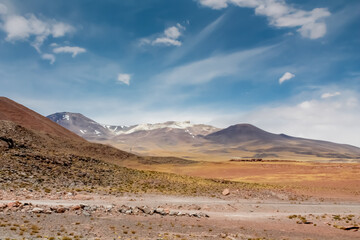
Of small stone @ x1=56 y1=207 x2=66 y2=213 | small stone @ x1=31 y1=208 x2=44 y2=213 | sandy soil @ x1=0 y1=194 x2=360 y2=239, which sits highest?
small stone @ x1=31 y1=208 x2=44 y2=213

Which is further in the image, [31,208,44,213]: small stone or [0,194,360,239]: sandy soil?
[31,208,44,213]: small stone

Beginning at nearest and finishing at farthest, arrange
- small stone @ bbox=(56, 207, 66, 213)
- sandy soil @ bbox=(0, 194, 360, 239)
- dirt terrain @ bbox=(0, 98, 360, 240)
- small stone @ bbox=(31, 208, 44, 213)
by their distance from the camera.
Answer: sandy soil @ bbox=(0, 194, 360, 239)
dirt terrain @ bbox=(0, 98, 360, 240)
small stone @ bbox=(31, 208, 44, 213)
small stone @ bbox=(56, 207, 66, 213)

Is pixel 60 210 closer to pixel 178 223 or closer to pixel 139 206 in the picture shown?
pixel 139 206

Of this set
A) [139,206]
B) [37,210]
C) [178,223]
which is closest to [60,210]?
[37,210]

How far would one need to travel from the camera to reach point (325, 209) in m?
39.2

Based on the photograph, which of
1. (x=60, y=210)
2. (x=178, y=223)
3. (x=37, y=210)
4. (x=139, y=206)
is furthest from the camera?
(x=139, y=206)

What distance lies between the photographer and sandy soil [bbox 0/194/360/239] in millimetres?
21531

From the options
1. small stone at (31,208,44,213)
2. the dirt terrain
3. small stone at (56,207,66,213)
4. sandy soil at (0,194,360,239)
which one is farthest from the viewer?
small stone at (56,207,66,213)

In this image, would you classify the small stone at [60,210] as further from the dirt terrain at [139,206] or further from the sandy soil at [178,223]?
the sandy soil at [178,223]

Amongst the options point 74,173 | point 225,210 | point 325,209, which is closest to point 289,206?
point 325,209

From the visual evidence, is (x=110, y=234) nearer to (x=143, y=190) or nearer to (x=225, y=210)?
(x=225, y=210)

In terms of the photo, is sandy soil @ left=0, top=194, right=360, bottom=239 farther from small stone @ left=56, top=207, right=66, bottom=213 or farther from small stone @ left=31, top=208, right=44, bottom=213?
small stone @ left=56, top=207, right=66, bottom=213

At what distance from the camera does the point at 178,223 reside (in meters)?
27.4

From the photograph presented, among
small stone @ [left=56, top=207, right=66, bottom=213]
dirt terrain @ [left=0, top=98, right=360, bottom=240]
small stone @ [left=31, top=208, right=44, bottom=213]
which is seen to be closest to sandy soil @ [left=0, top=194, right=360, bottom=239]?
dirt terrain @ [left=0, top=98, right=360, bottom=240]
